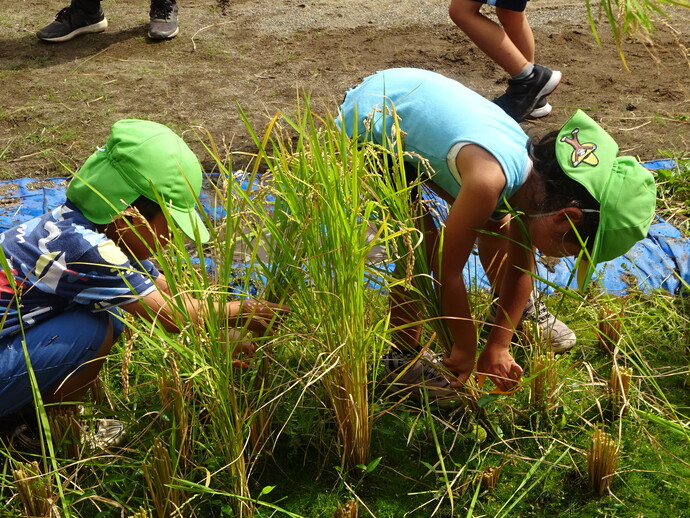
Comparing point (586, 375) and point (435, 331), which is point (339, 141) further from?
point (586, 375)

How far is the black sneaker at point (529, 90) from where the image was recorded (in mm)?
4051

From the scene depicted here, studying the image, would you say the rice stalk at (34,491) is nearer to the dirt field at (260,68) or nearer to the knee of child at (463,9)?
the dirt field at (260,68)

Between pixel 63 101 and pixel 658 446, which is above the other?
pixel 658 446

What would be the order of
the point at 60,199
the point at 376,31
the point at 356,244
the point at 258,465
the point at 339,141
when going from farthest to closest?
the point at 376,31 < the point at 60,199 < the point at 258,465 < the point at 339,141 < the point at 356,244

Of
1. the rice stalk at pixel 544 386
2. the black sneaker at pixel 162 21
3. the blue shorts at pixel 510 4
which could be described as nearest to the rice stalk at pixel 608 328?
the rice stalk at pixel 544 386

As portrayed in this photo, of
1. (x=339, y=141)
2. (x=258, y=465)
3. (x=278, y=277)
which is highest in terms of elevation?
(x=339, y=141)

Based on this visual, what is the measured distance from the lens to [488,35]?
4.04 m

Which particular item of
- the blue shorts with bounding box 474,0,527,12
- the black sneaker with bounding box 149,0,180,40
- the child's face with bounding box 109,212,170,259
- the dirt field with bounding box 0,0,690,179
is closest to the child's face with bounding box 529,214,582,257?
the child's face with bounding box 109,212,170,259

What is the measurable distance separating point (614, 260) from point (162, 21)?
3.31 metres

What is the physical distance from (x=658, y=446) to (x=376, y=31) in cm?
376

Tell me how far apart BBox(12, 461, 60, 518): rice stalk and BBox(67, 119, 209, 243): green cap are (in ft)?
2.08

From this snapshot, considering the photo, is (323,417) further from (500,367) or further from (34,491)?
(34,491)

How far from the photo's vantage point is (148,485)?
73.6 inches


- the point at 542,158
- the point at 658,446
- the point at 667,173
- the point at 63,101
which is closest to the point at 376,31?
the point at 63,101
